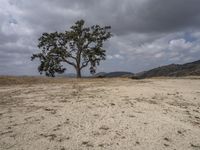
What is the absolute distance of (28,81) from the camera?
66.8 feet

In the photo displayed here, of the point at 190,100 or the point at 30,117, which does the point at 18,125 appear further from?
the point at 190,100

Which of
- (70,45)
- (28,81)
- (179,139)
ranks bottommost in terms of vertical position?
(179,139)

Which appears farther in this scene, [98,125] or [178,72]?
[178,72]

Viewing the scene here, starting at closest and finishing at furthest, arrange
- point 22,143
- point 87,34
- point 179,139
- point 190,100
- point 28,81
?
point 22,143 → point 179,139 → point 190,100 → point 28,81 → point 87,34

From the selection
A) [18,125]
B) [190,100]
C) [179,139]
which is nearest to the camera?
[179,139]

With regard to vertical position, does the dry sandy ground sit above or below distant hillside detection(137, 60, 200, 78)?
below

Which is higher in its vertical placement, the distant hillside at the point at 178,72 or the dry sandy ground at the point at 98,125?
the distant hillside at the point at 178,72

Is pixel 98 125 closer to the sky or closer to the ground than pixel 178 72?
closer to the ground

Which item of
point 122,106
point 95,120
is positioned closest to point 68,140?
point 95,120

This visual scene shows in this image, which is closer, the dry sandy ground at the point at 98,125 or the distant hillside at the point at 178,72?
the dry sandy ground at the point at 98,125

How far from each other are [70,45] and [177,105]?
29476 millimetres

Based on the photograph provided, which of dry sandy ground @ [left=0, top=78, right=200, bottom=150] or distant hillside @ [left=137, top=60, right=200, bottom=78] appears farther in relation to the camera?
distant hillside @ [left=137, top=60, right=200, bottom=78]

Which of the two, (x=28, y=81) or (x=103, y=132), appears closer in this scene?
(x=103, y=132)

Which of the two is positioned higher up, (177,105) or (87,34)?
(87,34)
